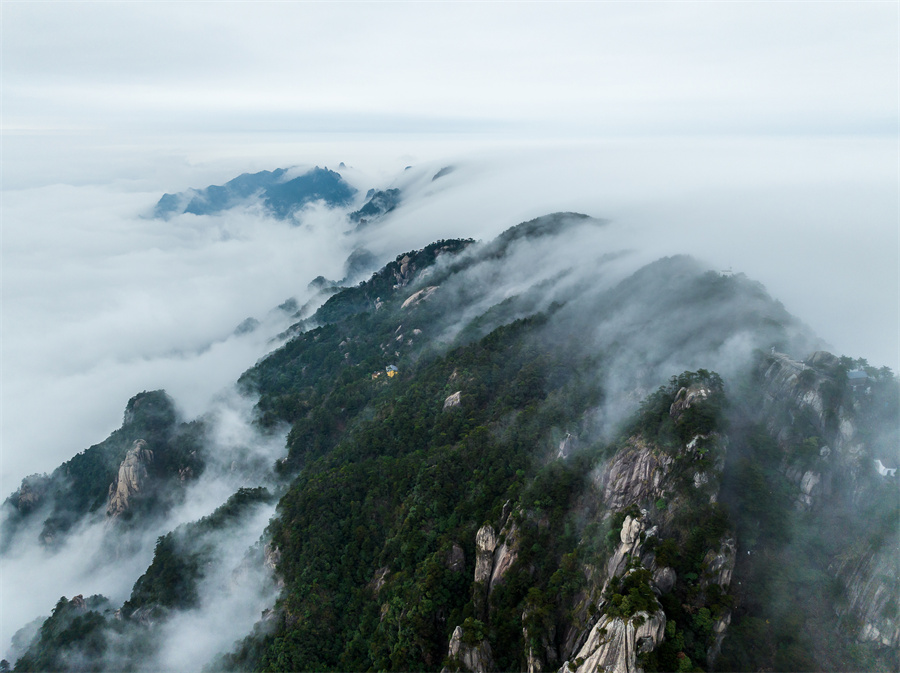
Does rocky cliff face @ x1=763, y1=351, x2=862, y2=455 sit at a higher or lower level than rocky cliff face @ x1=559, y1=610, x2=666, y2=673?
higher

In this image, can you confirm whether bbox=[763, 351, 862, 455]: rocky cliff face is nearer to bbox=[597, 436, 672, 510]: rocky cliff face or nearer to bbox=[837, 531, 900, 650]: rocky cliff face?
bbox=[837, 531, 900, 650]: rocky cliff face

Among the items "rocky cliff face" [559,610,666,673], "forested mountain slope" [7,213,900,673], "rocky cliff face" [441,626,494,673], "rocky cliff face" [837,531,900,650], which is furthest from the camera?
"rocky cliff face" [441,626,494,673]

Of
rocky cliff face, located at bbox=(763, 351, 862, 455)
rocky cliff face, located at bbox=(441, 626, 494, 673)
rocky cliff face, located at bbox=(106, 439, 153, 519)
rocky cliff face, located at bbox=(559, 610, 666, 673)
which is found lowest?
rocky cliff face, located at bbox=(106, 439, 153, 519)

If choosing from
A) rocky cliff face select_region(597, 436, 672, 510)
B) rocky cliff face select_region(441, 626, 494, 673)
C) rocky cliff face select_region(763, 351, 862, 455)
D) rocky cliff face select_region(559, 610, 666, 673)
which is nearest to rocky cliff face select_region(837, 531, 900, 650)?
rocky cliff face select_region(763, 351, 862, 455)

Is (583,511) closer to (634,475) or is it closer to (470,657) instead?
(634,475)

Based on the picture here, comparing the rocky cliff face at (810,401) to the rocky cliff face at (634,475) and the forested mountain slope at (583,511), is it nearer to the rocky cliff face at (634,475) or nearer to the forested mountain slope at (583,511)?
the forested mountain slope at (583,511)

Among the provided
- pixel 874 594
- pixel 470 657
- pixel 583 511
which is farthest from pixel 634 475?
pixel 470 657

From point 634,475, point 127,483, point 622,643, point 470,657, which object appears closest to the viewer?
point 622,643

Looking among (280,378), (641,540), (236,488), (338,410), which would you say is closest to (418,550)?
(641,540)
